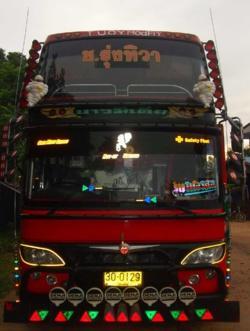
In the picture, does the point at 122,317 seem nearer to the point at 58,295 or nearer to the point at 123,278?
the point at 123,278

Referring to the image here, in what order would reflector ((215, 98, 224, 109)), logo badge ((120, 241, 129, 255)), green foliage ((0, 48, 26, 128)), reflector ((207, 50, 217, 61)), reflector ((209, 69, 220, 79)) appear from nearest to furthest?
logo badge ((120, 241, 129, 255)), reflector ((215, 98, 224, 109)), reflector ((209, 69, 220, 79)), reflector ((207, 50, 217, 61)), green foliage ((0, 48, 26, 128))

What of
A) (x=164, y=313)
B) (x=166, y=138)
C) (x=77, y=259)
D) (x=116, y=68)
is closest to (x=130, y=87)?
(x=116, y=68)

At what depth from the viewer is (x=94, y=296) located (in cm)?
484

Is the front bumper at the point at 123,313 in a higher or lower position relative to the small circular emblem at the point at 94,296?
lower

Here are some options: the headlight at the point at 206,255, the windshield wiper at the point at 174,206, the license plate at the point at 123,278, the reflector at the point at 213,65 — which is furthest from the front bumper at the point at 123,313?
the reflector at the point at 213,65

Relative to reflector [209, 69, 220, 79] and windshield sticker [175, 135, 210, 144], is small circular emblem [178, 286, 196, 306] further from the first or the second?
reflector [209, 69, 220, 79]

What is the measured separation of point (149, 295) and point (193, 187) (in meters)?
1.09

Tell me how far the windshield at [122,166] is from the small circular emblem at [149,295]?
825mm

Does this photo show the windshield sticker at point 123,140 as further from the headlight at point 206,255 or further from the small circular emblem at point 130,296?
the small circular emblem at point 130,296

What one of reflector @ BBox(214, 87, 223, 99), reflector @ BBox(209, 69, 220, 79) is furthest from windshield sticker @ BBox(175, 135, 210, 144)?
reflector @ BBox(209, 69, 220, 79)

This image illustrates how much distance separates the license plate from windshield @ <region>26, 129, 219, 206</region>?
69cm

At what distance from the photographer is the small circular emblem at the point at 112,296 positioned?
4.85m

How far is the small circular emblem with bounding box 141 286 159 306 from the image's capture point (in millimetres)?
4875

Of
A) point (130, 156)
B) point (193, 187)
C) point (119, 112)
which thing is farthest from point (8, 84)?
point (193, 187)
